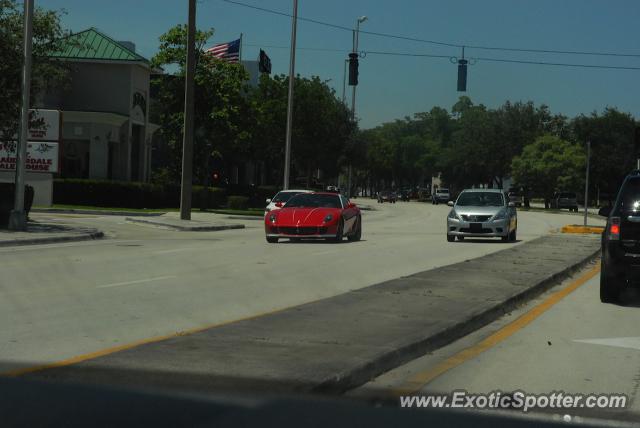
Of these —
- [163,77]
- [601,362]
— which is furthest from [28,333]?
[163,77]

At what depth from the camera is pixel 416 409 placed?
6742mm

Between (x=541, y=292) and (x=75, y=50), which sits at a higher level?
(x=75, y=50)

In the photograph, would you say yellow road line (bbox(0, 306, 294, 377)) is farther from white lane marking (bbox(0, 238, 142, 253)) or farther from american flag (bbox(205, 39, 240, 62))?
american flag (bbox(205, 39, 240, 62))

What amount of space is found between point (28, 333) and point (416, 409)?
15.0 ft

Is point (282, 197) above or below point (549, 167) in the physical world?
below

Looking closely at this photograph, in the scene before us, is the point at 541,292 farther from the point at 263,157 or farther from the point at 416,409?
the point at 263,157

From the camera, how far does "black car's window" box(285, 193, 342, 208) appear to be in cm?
2736

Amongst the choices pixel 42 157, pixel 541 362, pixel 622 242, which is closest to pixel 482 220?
pixel 622 242

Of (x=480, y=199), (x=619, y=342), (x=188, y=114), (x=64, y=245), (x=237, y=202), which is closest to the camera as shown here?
(x=619, y=342)

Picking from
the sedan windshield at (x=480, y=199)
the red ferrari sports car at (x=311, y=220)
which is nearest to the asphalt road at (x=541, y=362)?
the red ferrari sports car at (x=311, y=220)

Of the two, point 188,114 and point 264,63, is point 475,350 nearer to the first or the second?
point 188,114

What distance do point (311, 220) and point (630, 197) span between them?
543 inches

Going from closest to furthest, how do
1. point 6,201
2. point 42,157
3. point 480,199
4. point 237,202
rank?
point 6,201, point 480,199, point 42,157, point 237,202

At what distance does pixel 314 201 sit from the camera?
90.2 feet
